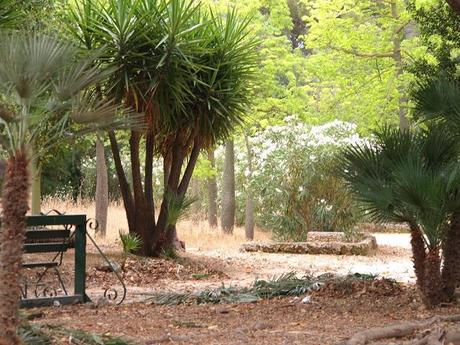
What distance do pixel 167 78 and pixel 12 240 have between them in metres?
7.70

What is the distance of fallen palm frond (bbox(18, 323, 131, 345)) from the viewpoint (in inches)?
196

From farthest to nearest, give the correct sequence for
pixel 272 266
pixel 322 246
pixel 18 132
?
pixel 322 246, pixel 272 266, pixel 18 132

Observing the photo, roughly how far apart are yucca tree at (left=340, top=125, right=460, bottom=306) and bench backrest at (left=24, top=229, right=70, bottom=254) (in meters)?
3.00

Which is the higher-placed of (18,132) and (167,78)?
(167,78)

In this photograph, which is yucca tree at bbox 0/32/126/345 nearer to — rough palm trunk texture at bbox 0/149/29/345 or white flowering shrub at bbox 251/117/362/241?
rough palm trunk texture at bbox 0/149/29/345

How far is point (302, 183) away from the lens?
18.6 metres

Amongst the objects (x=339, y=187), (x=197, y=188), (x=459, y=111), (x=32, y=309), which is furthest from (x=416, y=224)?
(x=197, y=188)

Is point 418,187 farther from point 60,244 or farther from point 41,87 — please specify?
point 60,244

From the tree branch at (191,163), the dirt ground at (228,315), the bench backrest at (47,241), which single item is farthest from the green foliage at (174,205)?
the bench backrest at (47,241)

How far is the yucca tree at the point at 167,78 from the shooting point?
11.9m

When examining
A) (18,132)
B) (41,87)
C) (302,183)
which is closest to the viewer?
(18,132)

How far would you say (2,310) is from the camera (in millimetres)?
4469

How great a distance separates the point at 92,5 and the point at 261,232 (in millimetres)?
13136

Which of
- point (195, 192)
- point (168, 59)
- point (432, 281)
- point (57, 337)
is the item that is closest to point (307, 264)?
point (168, 59)
